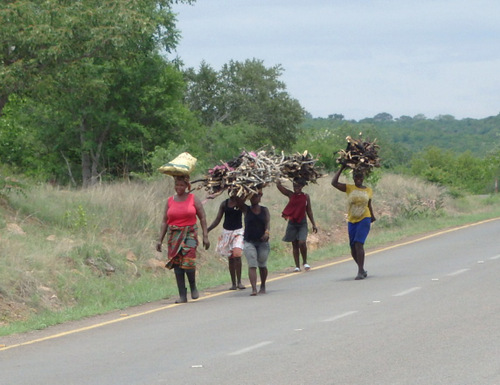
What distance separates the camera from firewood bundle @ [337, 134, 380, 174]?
1591 cm

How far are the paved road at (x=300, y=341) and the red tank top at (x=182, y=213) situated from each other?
125cm

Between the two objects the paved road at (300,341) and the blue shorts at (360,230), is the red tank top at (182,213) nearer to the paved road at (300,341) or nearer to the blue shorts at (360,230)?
the paved road at (300,341)

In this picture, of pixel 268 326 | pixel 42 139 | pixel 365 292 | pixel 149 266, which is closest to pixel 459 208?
pixel 42 139

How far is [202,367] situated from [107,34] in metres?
10.9

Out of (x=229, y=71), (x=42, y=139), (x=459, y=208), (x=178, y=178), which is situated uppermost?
(x=229, y=71)

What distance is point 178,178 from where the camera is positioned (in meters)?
13.7

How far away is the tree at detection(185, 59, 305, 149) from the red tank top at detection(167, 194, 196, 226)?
47122 millimetres

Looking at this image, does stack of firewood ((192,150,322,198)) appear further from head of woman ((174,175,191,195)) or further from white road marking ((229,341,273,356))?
white road marking ((229,341,273,356))

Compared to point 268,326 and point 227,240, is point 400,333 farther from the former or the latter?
point 227,240

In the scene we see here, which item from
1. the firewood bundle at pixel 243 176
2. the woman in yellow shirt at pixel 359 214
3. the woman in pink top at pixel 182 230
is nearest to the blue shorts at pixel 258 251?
the firewood bundle at pixel 243 176

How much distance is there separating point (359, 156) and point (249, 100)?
152ft

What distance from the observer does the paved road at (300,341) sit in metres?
8.11

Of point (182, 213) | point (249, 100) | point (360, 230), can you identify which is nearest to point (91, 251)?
point (182, 213)

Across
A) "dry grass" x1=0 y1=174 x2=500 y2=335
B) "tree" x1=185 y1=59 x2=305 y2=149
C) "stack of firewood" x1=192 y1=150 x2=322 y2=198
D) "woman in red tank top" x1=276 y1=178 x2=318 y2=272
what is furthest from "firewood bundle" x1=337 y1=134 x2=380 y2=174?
"tree" x1=185 y1=59 x2=305 y2=149
